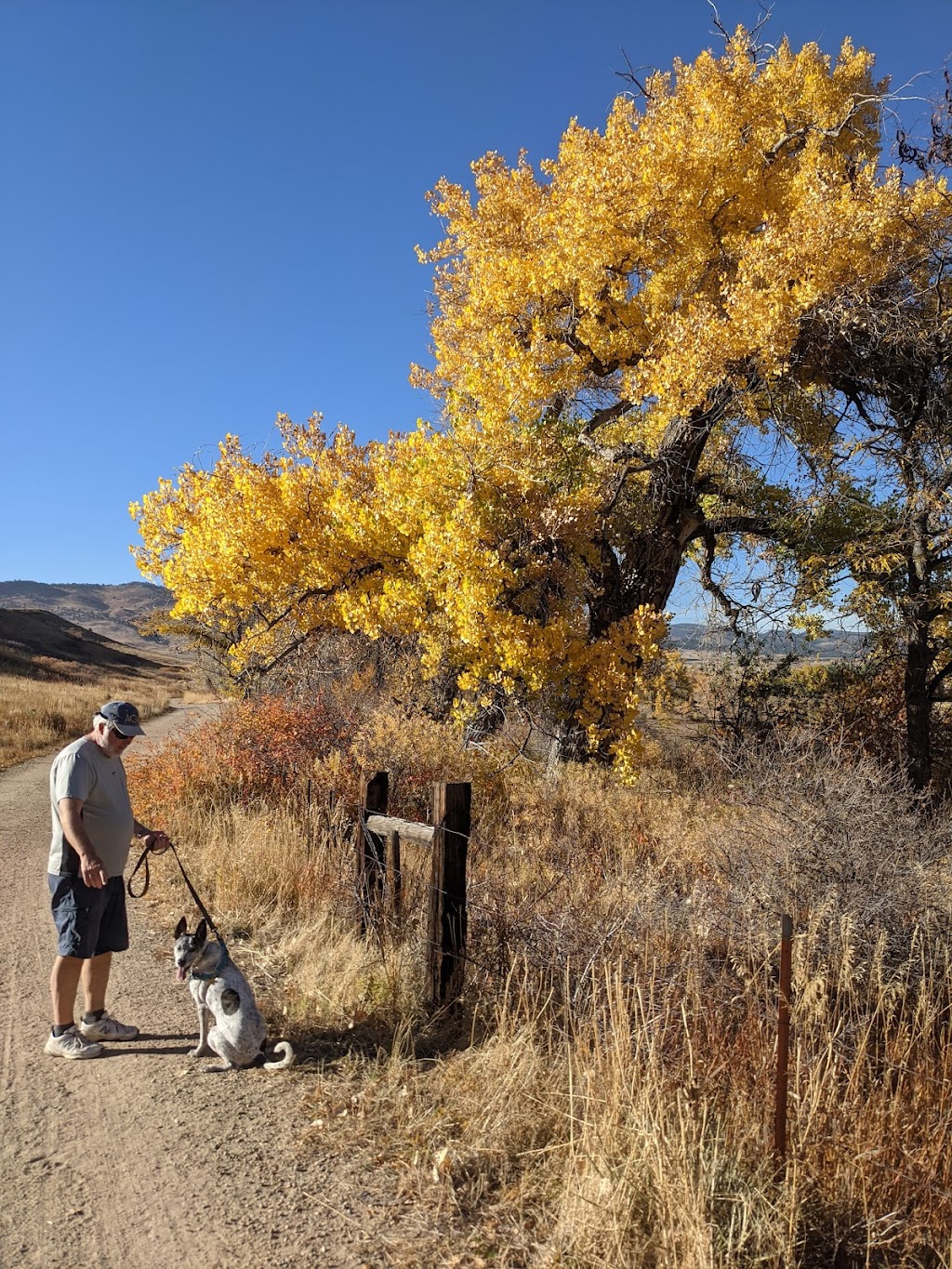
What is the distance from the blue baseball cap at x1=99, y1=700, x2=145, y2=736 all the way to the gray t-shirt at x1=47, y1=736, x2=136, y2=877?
0.16m

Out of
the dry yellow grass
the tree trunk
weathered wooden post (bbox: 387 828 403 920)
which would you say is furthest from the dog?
the dry yellow grass

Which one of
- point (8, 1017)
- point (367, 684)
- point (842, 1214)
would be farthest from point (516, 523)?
point (842, 1214)

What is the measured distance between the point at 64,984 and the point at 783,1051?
11.8 feet

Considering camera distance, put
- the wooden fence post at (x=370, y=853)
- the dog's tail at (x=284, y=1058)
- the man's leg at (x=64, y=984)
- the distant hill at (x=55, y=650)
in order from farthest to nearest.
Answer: the distant hill at (x=55, y=650) → the wooden fence post at (x=370, y=853) → the man's leg at (x=64, y=984) → the dog's tail at (x=284, y=1058)

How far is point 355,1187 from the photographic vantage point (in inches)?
132

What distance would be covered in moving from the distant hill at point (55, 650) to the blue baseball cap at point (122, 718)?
39021 millimetres

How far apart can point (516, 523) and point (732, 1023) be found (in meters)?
7.30

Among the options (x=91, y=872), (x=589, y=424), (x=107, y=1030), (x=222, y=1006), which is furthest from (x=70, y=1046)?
(x=589, y=424)

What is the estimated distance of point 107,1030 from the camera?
181 inches

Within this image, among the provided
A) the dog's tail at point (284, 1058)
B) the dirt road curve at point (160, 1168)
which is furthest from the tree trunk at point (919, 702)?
the dirt road curve at point (160, 1168)

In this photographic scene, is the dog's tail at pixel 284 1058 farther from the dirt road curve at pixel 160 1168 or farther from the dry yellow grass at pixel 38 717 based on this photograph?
the dry yellow grass at pixel 38 717

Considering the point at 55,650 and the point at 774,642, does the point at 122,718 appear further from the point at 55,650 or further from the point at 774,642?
the point at 55,650

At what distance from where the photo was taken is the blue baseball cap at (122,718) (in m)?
4.40

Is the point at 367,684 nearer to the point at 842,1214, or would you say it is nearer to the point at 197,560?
the point at 197,560
